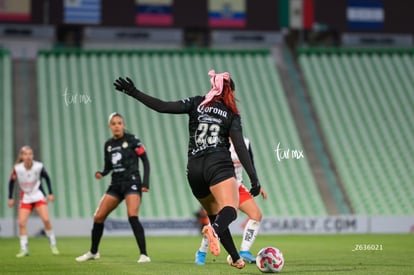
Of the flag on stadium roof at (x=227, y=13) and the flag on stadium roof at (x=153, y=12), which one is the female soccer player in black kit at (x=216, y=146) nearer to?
the flag on stadium roof at (x=153, y=12)

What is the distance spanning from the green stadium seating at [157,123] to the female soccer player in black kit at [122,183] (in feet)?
44.6

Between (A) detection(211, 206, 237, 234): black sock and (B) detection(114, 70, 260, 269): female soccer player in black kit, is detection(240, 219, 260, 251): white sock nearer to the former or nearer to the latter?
(B) detection(114, 70, 260, 269): female soccer player in black kit

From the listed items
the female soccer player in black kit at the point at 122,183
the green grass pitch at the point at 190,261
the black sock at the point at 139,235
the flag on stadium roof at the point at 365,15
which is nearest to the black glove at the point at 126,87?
the green grass pitch at the point at 190,261

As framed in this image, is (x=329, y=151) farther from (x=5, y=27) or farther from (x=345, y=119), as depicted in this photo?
(x=5, y=27)

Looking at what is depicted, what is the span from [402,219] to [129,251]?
12.2m

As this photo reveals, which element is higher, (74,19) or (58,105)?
(74,19)

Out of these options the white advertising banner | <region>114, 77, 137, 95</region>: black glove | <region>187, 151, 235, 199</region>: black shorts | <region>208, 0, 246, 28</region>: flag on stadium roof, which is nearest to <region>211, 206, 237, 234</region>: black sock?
<region>187, 151, 235, 199</region>: black shorts

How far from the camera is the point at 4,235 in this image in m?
25.8

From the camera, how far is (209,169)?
10.7 metres

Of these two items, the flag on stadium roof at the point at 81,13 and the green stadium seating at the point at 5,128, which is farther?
the flag on stadium roof at the point at 81,13

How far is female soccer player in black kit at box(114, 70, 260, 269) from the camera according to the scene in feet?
34.9

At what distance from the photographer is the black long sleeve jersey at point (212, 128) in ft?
35.4

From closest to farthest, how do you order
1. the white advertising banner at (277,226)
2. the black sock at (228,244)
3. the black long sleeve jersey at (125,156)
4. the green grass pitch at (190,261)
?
the black sock at (228,244)
the green grass pitch at (190,261)
the black long sleeve jersey at (125,156)
the white advertising banner at (277,226)

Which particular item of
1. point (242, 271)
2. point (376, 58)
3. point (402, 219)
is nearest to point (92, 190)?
point (402, 219)
